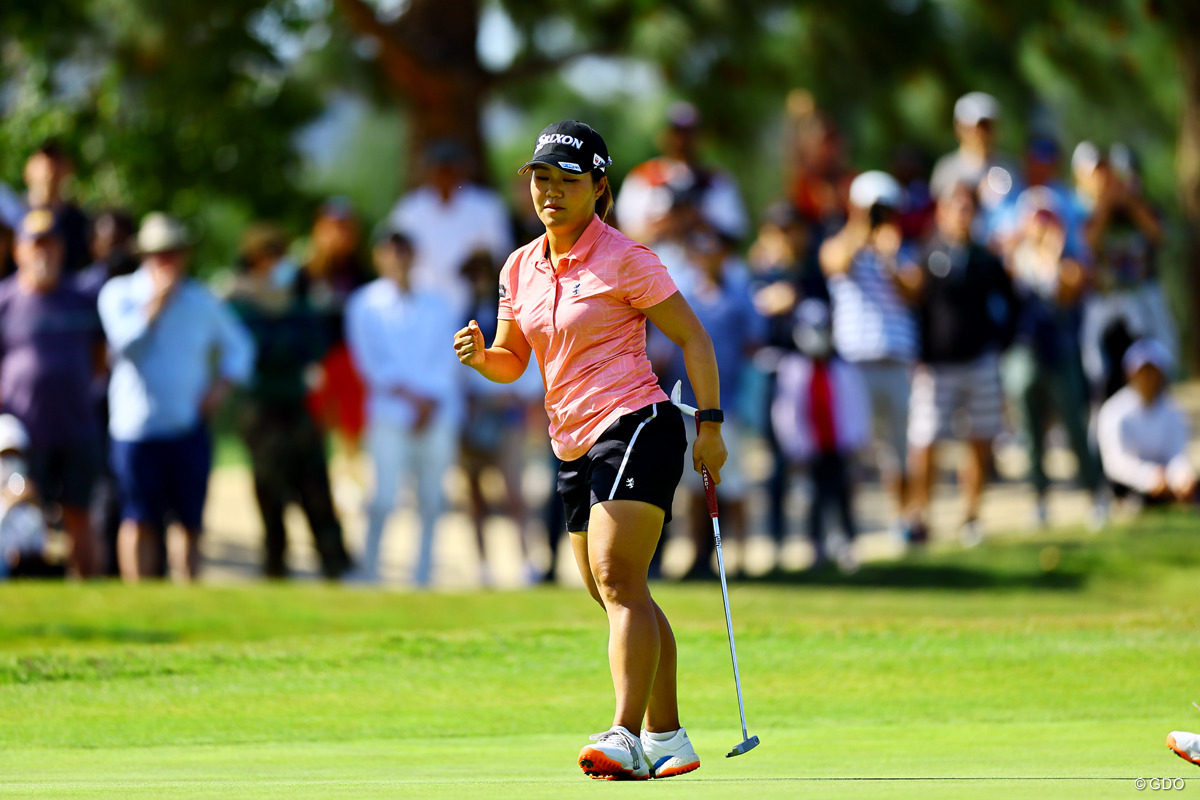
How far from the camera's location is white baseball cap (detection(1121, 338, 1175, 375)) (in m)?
11.3

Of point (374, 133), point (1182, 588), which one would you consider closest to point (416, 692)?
point (1182, 588)

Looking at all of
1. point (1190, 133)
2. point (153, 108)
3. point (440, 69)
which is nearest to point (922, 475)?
point (440, 69)

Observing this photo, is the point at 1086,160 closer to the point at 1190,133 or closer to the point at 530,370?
the point at 530,370

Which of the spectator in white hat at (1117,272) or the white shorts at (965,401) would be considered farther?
the spectator in white hat at (1117,272)

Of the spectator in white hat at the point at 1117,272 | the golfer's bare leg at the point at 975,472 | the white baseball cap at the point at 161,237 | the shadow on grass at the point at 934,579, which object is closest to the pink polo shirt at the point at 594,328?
the white baseball cap at the point at 161,237

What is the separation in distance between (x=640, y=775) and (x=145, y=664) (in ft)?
9.62

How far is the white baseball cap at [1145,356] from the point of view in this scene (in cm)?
1134

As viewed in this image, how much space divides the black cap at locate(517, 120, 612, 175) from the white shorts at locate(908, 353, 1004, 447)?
6766 millimetres

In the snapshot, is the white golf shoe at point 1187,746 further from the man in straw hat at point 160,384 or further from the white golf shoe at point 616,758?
the man in straw hat at point 160,384

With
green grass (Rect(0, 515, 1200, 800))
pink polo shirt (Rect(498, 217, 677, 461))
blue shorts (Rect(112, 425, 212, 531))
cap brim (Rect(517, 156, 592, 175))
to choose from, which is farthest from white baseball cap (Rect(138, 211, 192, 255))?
cap brim (Rect(517, 156, 592, 175))

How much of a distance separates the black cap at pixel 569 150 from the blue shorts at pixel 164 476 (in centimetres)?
543

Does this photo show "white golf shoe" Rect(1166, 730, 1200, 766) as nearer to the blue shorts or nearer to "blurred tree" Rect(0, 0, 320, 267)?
the blue shorts

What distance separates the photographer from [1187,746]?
4.59 metres

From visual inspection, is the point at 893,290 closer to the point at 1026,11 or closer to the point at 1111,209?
the point at 1111,209
